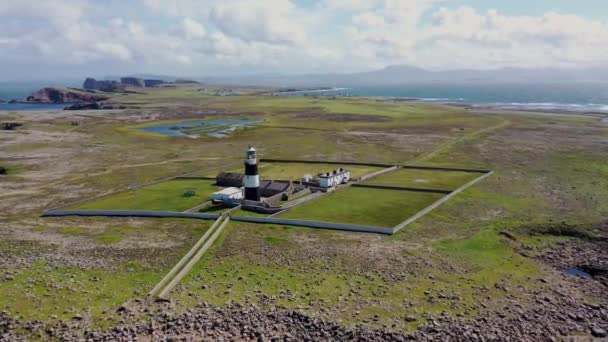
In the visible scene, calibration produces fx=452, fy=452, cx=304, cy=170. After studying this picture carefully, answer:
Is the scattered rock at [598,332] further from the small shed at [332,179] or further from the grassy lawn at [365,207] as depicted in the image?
the small shed at [332,179]

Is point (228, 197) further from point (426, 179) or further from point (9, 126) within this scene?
point (9, 126)

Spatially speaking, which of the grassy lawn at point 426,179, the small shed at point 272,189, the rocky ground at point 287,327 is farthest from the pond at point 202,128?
the rocky ground at point 287,327

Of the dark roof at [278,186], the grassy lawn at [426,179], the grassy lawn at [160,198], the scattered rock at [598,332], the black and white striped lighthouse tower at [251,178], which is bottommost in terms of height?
the scattered rock at [598,332]

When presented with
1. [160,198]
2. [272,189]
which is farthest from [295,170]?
[160,198]

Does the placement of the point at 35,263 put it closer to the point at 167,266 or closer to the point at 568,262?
the point at 167,266

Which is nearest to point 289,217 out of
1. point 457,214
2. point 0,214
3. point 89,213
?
point 457,214

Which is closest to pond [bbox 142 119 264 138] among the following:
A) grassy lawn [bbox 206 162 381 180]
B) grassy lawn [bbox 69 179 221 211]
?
grassy lawn [bbox 206 162 381 180]
